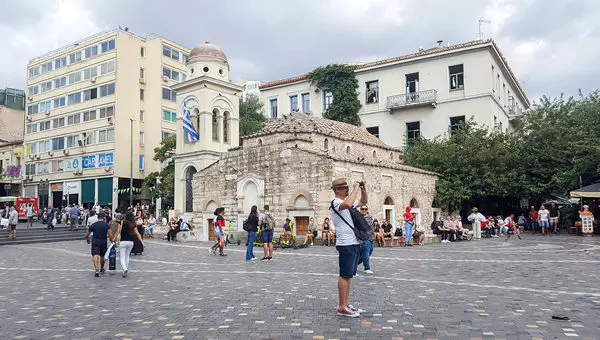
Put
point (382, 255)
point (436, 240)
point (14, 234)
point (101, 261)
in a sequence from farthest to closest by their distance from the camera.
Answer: point (14, 234), point (436, 240), point (382, 255), point (101, 261)

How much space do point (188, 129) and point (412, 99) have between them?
1710 cm

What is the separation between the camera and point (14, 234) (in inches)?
995

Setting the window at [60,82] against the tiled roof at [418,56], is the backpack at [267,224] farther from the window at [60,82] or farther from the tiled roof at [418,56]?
the window at [60,82]

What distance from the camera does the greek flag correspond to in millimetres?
29734

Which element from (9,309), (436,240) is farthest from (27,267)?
(436,240)

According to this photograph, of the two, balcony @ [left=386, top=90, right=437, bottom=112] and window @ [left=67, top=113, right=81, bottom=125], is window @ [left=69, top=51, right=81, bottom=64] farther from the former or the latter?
balcony @ [left=386, top=90, right=437, bottom=112]

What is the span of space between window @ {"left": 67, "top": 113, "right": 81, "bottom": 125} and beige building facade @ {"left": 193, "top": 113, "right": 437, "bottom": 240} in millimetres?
30117

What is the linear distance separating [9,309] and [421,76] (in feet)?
109

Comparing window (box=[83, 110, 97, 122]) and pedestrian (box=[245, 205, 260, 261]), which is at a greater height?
window (box=[83, 110, 97, 122])

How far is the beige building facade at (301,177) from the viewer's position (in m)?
21.6

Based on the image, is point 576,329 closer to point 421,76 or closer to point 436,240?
point 436,240

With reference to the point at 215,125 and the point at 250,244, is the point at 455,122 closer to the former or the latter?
the point at 215,125

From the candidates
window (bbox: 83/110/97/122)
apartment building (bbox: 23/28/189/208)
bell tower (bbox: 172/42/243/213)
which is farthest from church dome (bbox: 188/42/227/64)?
window (bbox: 83/110/97/122)

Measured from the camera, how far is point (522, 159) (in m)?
29.5
